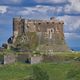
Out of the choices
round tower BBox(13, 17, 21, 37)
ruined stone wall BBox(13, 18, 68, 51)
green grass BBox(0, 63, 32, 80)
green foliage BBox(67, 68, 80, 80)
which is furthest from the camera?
round tower BBox(13, 17, 21, 37)

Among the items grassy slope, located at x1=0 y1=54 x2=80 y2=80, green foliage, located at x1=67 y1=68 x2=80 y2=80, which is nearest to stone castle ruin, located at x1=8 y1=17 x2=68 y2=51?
grassy slope, located at x1=0 y1=54 x2=80 y2=80

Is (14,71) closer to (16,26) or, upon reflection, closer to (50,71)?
(50,71)

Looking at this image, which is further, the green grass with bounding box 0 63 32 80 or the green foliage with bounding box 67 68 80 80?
the green grass with bounding box 0 63 32 80

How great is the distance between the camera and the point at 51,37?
Answer: 463ft

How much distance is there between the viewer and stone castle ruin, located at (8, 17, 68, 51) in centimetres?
13750

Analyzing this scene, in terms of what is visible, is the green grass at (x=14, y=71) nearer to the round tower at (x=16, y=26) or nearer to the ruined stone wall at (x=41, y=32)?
the ruined stone wall at (x=41, y=32)

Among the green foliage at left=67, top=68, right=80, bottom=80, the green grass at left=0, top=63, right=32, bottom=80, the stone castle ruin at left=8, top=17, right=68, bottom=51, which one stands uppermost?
the stone castle ruin at left=8, top=17, right=68, bottom=51

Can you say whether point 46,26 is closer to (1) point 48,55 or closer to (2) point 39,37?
(2) point 39,37

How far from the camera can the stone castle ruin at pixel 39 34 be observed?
13750 centimetres

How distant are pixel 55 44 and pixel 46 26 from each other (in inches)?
228

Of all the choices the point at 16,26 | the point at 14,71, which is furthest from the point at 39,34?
the point at 14,71

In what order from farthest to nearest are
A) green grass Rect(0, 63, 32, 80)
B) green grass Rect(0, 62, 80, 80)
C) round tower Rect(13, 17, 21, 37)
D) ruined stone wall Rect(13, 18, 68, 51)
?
round tower Rect(13, 17, 21, 37)
ruined stone wall Rect(13, 18, 68, 51)
green grass Rect(0, 63, 32, 80)
green grass Rect(0, 62, 80, 80)

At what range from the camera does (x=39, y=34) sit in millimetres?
140625

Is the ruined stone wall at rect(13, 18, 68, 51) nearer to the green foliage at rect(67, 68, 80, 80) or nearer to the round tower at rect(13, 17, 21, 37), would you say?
the round tower at rect(13, 17, 21, 37)
